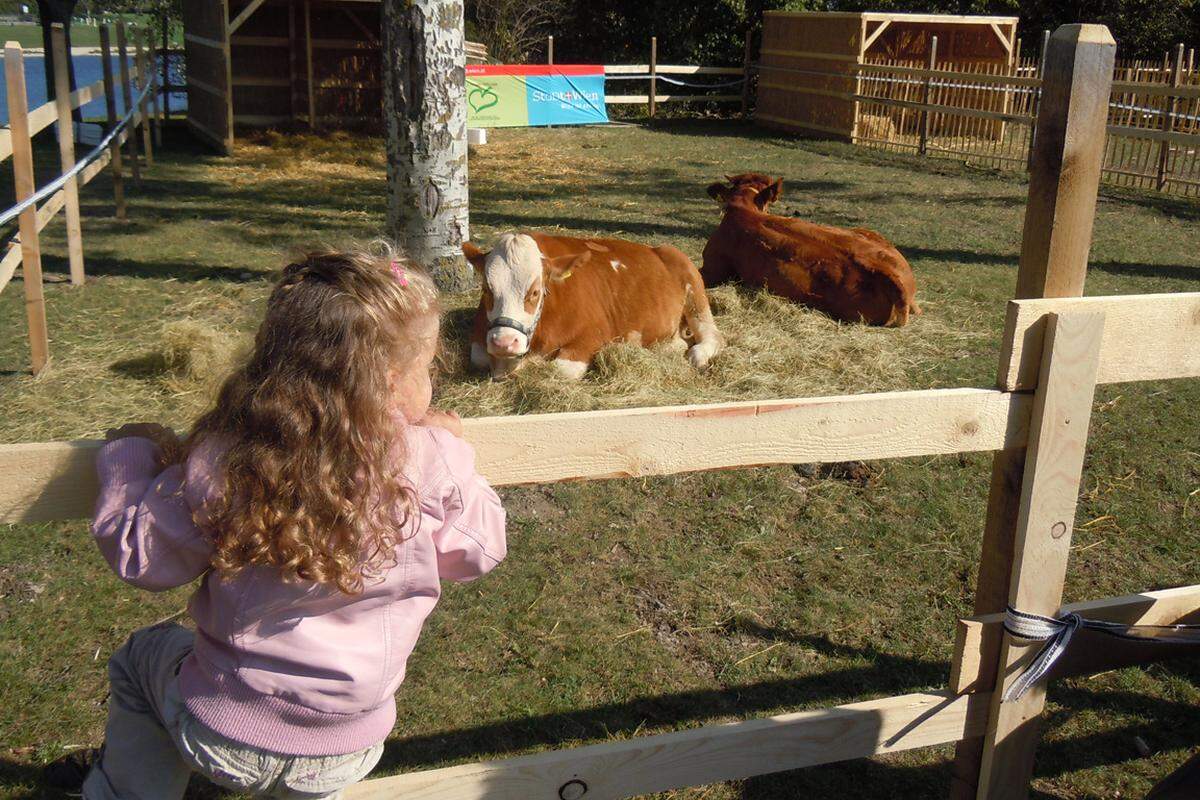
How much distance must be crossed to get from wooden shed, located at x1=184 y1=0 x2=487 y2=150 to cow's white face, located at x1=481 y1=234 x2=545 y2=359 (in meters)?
11.8

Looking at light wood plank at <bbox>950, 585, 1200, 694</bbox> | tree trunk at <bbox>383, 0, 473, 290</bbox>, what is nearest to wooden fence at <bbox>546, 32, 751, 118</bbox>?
tree trunk at <bbox>383, 0, 473, 290</bbox>

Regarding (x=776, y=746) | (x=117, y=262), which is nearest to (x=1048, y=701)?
(x=776, y=746)

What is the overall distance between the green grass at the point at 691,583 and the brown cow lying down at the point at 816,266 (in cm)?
35

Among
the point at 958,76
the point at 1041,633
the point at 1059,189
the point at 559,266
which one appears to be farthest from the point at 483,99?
the point at 1041,633

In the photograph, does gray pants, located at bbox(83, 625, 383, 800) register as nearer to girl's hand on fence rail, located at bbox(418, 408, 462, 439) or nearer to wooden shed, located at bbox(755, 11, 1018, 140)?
girl's hand on fence rail, located at bbox(418, 408, 462, 439)

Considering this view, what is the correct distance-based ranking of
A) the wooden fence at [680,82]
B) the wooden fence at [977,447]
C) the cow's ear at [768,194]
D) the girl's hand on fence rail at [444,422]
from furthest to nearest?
the wooden fence at [680,82], the cow's ear at [768,194], the wooden fence at [977,447], the girl's hand on fence rail at [444,422]

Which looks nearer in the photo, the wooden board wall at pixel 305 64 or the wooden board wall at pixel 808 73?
the wooden board wall at pixel 305 64

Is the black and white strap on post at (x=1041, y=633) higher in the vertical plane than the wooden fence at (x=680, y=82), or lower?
lower

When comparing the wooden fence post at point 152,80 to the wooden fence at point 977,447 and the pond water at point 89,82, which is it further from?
the wooden fence at point 977,447

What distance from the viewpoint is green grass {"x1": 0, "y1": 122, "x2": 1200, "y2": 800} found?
10.6 feet

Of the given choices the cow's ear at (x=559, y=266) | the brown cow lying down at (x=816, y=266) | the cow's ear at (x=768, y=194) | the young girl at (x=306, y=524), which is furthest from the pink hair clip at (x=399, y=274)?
the cow's ear at (x=768, y=194)

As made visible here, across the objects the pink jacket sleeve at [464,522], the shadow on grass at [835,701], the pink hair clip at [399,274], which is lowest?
the shadow on grass at [835,701]

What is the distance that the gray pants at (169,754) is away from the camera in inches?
69.8

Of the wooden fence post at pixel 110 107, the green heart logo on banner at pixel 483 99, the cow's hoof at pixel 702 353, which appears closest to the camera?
the cow's hoof at pixel 702 353
